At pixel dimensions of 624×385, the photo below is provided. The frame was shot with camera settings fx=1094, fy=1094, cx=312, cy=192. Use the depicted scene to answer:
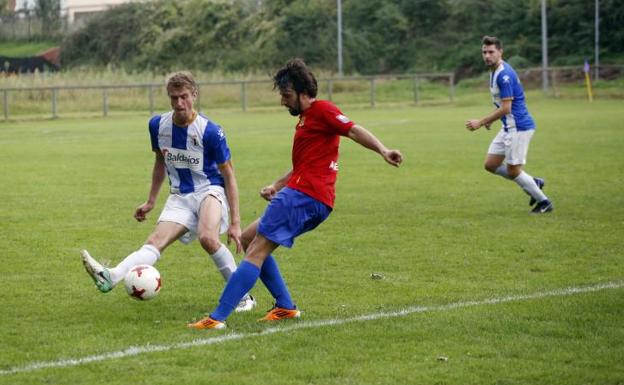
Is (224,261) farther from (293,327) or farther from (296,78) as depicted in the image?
(296,78)

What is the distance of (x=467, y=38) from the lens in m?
63.8

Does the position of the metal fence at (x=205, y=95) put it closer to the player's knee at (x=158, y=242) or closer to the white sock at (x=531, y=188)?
the white sock at (x=531, y=188)

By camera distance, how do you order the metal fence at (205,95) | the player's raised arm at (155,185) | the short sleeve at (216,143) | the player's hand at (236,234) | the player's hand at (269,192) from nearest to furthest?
the player's hand at (236,234)
the player's hand at (269,192)
the short sleeve at (216,143)
the player's raised arm at (155,185)
the metal fence at (205,95)

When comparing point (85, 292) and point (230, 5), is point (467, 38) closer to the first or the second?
point (230, 5)

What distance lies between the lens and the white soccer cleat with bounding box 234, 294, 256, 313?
25.3 ft

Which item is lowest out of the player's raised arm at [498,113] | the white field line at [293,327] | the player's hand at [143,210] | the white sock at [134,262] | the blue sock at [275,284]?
the white field line at [293,327]

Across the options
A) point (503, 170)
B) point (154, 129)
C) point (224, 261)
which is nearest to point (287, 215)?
point (224, 261)

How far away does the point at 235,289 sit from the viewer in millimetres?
7066

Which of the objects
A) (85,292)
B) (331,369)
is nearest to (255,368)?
(331,369)

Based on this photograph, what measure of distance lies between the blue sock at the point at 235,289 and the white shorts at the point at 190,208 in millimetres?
716

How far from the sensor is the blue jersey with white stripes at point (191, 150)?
7629 millimetres

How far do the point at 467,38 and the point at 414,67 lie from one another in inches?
139

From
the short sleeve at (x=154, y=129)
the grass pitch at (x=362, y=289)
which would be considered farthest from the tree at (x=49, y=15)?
the short sleeve at (x=154, y=129)

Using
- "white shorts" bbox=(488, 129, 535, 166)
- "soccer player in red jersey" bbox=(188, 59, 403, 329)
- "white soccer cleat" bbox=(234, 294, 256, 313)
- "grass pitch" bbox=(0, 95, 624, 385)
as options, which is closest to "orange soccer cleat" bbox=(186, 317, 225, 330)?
"soccer player in red jersey" bbox=(188, 59, 403, 329)
